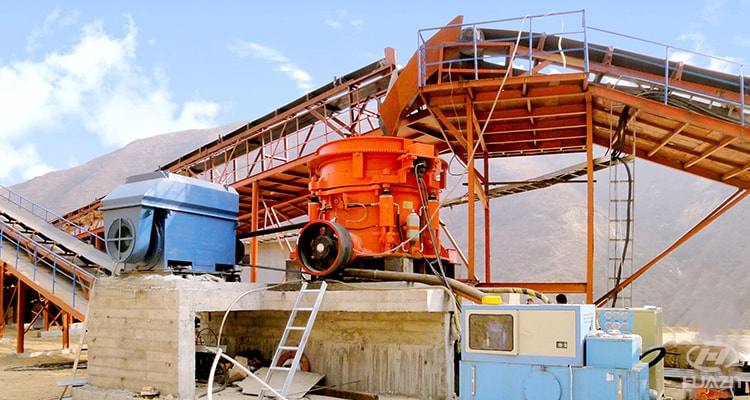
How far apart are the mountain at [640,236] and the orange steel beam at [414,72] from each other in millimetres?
16312

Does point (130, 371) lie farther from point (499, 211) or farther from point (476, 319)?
point (499, 211)

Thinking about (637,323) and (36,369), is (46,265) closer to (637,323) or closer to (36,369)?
(36,369)

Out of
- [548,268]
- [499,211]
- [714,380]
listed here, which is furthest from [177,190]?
[499,211]

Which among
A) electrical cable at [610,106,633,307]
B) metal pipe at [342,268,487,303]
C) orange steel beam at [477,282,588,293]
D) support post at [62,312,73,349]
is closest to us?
metal pipe at [342,268,487,303]

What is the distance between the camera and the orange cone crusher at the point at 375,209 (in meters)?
10.4

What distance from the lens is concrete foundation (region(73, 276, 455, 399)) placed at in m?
9.25

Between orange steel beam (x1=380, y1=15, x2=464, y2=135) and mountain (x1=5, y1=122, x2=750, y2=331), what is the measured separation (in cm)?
1631

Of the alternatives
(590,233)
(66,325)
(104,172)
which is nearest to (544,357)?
(590,233)

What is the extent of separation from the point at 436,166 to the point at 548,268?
42.3 meters

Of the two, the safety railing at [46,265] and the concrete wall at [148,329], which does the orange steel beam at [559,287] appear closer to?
the concrete wall at [148,329]

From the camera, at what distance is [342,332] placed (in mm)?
10109

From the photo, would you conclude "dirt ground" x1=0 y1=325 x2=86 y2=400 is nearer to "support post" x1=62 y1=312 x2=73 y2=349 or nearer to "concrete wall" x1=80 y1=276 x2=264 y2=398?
"support post" x1=62 y1=312 x2=73 y2=349

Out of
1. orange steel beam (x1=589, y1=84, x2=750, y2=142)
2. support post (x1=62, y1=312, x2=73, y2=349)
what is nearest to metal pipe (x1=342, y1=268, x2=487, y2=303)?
orange steel beam (x1=589, y1=84, x2=750, y2=142)

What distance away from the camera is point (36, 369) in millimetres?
15312
